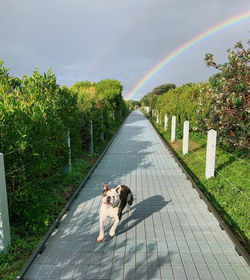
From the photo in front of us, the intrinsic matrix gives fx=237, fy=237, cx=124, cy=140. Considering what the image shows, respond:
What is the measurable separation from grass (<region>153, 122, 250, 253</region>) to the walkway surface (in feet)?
1.24

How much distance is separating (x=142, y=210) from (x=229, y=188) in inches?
109

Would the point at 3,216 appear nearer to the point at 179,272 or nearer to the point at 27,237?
the point at 27,237

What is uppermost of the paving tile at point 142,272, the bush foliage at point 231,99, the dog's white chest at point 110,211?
the bush foliage at point 231,99

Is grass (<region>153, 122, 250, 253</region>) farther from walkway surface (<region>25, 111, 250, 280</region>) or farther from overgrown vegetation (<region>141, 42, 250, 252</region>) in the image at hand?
walkway surface (<region>25, 111, 250, 280</region>)

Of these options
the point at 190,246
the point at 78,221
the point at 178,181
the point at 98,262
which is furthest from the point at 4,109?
the point at 178,181

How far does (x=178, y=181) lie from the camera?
24.8 ft

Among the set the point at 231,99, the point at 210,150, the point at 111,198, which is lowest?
the point at 111,198

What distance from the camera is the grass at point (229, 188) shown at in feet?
15.9

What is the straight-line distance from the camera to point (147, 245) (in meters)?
3.97

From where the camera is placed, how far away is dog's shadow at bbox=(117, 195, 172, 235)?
15.4 feet

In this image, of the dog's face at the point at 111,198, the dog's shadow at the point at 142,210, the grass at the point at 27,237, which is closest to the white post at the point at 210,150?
the dog's shadow at the point at 142,210

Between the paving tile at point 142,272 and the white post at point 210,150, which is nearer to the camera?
the paving tile at point 142,272

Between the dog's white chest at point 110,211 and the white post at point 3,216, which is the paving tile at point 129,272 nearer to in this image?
the dog's white chest at point 110,211

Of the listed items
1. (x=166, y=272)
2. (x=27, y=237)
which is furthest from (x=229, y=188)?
(x=27, y=237)
